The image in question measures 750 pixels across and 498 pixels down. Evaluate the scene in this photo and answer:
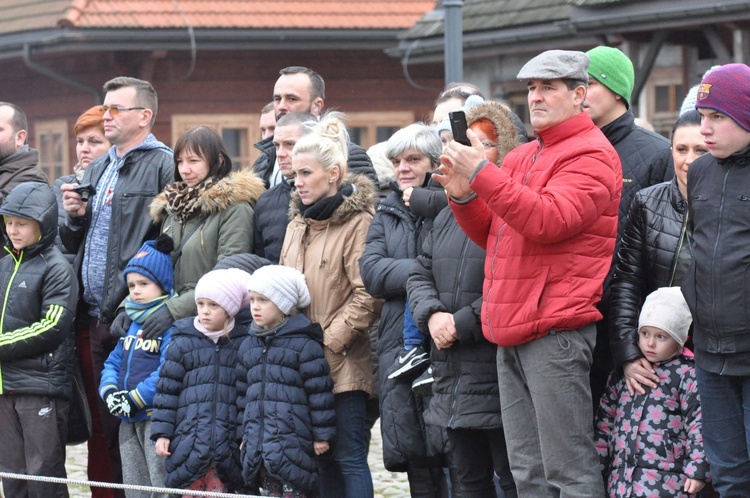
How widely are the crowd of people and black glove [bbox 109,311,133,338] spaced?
0.04 ft

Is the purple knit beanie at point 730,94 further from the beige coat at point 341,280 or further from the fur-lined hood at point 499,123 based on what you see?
the beige coat at point 341,280

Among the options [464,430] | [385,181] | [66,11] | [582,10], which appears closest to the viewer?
[464,430]

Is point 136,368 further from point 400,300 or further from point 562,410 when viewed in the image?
point 562,410

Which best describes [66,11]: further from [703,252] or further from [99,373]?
[703,252]

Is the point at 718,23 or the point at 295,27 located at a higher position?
the point at 295,27

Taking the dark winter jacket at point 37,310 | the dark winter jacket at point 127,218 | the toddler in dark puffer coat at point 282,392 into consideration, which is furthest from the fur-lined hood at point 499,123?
the dark winter jacket at point 37,310

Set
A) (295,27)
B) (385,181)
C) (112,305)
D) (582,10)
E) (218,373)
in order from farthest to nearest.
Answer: (295,27) < (582,10) < (385,181) < (112,305) < (218,373)

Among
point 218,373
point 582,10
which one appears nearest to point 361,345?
point 218,373

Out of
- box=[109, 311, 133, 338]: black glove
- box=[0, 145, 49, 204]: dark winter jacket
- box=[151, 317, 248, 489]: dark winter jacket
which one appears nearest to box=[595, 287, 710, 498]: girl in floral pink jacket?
box=[151, 317, 248, 489]: dark winter jacket

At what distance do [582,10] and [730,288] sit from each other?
28.4ft

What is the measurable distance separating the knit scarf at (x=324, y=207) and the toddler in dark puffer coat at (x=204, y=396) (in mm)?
436

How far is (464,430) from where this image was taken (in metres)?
5.12

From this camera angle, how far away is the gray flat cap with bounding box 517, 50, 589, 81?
463 cm

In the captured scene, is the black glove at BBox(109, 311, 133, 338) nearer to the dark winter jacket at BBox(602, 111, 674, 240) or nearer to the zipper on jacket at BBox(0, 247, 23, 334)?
the zipper on jacket at BBox(0, 247, 23, 334)
